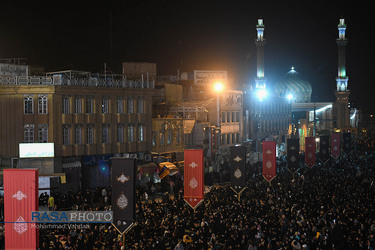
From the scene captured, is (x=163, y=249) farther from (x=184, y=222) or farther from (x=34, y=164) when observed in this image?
(x=34, y=164)

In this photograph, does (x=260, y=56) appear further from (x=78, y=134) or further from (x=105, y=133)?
(x=78, y=134)

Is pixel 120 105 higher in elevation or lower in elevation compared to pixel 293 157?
higher

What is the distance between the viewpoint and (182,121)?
45906 mm

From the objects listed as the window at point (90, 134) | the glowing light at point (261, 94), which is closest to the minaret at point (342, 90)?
the glowing light at point (261, 94)

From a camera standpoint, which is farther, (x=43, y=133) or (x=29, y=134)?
(x=43, y=133)

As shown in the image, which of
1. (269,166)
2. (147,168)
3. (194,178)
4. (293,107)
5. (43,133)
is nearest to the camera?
(194,178)

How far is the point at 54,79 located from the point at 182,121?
12.6 metres

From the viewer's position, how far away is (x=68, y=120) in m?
36.9

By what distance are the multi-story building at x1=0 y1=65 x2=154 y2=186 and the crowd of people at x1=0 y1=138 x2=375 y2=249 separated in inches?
183

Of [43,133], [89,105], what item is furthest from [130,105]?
[43,133]

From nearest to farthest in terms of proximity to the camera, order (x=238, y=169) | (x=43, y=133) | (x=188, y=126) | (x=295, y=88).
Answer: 1. (x=238, y=169)
2. (x=43, y=133)
3. (x=188, y=126)
4. (x=295, y=88)

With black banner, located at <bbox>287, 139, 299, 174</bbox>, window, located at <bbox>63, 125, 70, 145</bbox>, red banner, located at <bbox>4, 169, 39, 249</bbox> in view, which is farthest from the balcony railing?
red banner, located at <bbox>4, 169, 39, 249</bbox>

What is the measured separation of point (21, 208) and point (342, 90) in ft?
248

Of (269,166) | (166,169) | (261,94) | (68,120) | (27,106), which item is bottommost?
(166,169)
